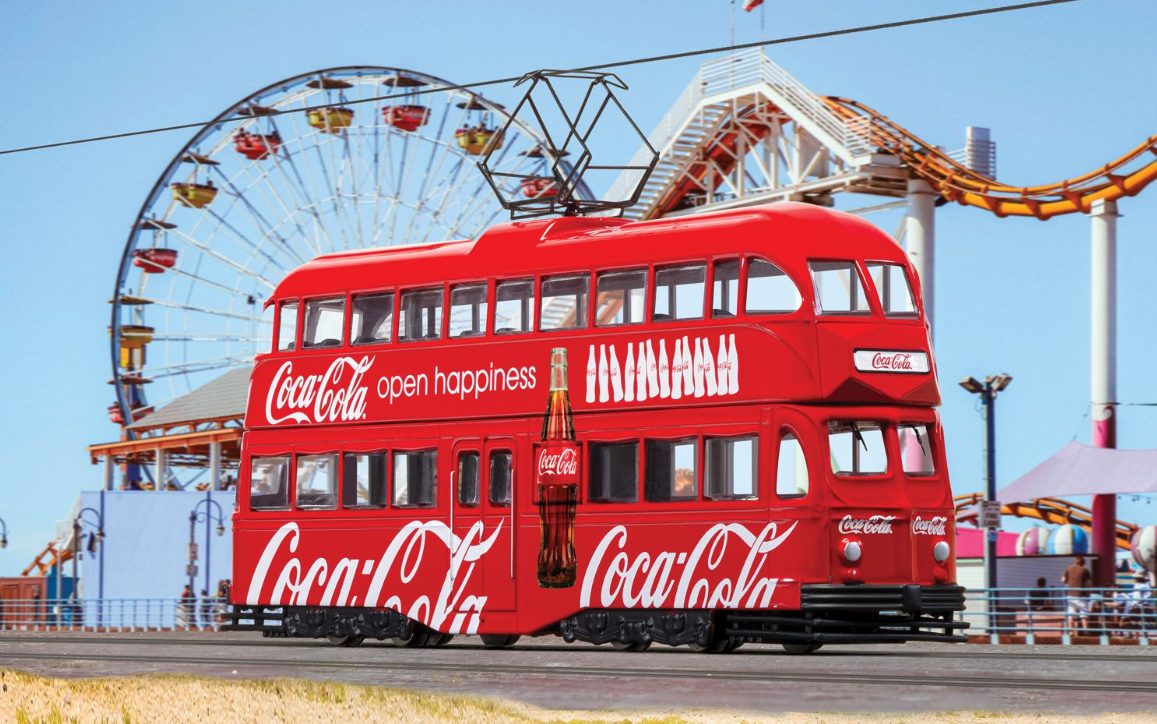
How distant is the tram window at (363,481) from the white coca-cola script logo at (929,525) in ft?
24.2

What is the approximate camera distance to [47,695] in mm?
16578

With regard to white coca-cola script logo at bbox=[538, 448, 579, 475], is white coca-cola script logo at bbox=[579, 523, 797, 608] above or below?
below

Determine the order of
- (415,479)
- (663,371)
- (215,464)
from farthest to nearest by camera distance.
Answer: (215,464) < (415,479) < (663,371)

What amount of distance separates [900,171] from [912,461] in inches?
961

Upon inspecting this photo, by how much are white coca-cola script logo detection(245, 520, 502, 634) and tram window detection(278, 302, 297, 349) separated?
2584mm

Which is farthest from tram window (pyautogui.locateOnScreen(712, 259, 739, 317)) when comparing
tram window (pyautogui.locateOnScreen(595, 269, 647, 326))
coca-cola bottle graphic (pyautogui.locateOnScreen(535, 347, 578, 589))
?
coca-cola bottle graphic (pyautogui.locateOnScreen(535, 347, 578, 589))

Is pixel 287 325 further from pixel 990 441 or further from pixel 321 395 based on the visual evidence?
pixel 990 441

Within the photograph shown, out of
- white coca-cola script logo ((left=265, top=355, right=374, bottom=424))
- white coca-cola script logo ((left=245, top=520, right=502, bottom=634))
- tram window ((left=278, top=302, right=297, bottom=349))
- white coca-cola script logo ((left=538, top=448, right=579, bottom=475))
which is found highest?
tram window ((left=278, top=302, right=297, bottom=349))

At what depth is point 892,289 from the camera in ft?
72.6

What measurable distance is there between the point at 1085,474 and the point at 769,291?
19.8 metres

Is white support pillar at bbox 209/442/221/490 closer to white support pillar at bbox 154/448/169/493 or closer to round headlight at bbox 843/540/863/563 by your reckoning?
white support pillar at bbox 154/448/169/493

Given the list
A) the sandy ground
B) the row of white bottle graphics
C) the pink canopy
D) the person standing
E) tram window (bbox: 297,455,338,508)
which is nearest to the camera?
the sandy ground

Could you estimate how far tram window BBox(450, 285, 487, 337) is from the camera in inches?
961

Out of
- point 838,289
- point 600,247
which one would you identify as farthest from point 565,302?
point 838,289
